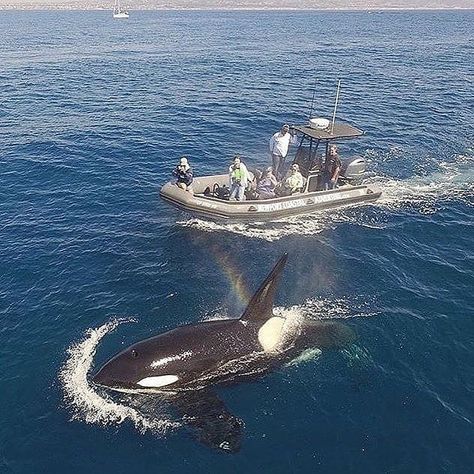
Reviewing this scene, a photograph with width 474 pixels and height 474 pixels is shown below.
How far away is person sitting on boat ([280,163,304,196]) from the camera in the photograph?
28.2 metres

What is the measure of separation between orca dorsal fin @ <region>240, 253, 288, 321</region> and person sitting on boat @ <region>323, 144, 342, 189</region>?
14.0m

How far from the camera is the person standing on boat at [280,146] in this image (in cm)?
2798

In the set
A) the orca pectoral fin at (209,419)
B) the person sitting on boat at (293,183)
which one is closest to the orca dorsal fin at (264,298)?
the orca pectoral fin at (209,419)

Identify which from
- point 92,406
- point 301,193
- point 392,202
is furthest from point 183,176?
point 92,406

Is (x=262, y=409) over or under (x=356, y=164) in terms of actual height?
under

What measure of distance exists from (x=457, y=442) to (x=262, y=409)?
590 cm

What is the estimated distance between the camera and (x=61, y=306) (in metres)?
20.6

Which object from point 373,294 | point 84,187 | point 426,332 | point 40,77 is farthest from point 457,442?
point 40,77

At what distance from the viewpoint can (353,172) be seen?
98.5 ft

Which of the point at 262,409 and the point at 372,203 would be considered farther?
the point at 372,203

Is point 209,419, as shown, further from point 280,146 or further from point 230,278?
point 280,146

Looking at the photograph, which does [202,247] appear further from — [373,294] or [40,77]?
[40,77]

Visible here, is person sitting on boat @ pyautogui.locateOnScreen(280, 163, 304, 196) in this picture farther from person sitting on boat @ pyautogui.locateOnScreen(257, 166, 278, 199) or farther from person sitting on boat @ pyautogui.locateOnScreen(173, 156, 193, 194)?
person sitting on boat @ pyautogui.locateOnScreen(173, 156, 193, 194)

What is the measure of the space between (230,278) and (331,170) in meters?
10.6
